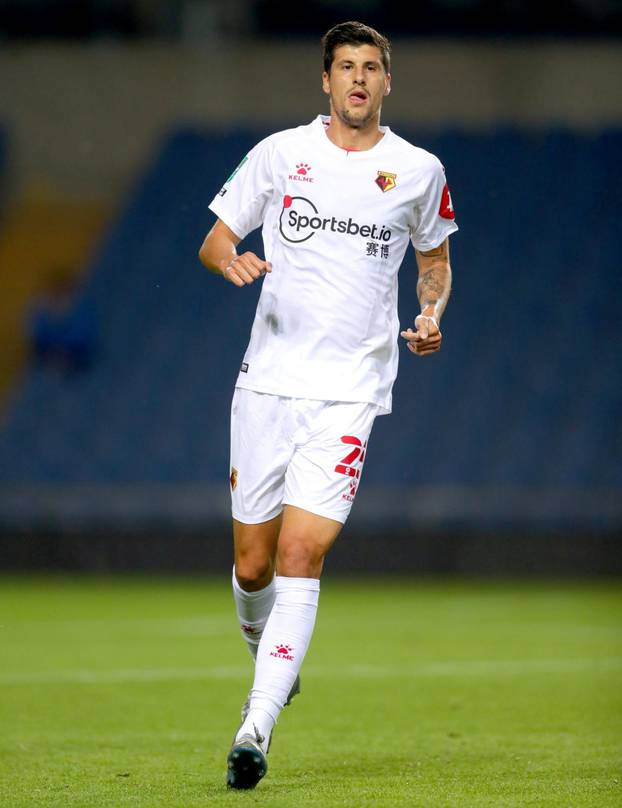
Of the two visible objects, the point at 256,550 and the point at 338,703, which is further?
the point at 338,703

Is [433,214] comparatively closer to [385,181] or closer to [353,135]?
[385,181]

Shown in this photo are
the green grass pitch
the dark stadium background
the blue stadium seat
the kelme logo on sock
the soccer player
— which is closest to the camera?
the green grass pitch

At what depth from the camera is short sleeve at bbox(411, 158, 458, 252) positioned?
541 cm

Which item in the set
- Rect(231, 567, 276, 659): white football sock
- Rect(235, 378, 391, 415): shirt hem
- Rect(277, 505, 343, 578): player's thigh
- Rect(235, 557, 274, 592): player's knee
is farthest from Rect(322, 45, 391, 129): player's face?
Rect(231, 567, 276, 659): white football sock

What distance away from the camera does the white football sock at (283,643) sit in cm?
488

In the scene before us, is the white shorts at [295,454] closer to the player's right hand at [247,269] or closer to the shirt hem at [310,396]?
the shirt hem at [310,396]

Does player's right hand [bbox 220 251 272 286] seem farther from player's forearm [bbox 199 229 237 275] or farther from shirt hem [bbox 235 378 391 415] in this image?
shirt hem [bbox 235 378 391 415]

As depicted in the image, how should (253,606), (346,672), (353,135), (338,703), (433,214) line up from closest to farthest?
(353,135) → (433,214) → (253,606) → (338,703) → (346,672)

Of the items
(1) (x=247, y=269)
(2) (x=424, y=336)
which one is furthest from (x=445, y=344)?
(1) (x=247, y=269)

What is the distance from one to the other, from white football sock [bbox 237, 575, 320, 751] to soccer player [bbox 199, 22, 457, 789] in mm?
55

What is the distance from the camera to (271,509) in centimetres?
536

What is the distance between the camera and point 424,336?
203 inches

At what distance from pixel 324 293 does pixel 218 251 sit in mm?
394

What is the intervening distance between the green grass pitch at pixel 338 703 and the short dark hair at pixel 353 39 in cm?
242
